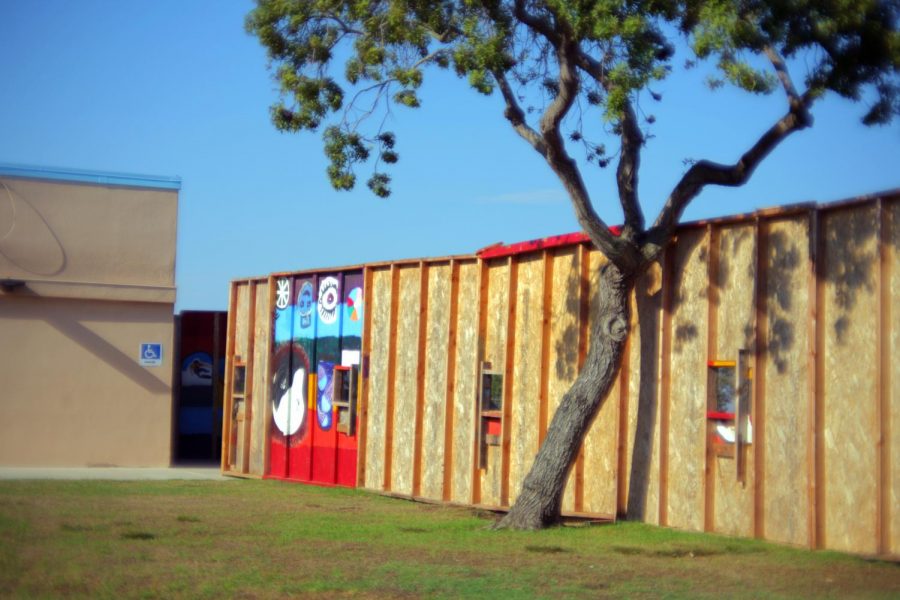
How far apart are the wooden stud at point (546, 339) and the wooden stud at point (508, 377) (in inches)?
29.0

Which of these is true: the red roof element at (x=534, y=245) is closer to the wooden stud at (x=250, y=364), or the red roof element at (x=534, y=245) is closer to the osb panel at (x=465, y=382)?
the osb panel at (x=465, y=382)

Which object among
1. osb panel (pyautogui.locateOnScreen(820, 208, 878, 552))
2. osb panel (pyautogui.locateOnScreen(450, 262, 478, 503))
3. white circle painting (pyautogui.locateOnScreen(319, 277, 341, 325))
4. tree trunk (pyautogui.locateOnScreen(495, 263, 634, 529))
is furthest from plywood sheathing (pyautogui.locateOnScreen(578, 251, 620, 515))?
white circle painting (pyautogui.locateOnScreen(319, 277, 341, 325))

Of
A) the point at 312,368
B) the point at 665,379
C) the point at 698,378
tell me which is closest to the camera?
the point at 698,378

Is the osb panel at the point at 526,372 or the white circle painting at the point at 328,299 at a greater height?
the white circle painting at the point at 328,299

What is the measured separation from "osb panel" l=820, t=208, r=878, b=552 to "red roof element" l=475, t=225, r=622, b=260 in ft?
9.73

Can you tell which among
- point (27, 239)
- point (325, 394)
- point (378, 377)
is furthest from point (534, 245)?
point (27, 239)

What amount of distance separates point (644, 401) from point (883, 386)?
137 inches

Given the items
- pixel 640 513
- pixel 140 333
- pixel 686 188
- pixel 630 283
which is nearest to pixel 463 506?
pixel 640 513

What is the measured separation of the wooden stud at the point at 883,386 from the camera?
10711 millimetres

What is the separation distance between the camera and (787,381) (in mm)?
11898

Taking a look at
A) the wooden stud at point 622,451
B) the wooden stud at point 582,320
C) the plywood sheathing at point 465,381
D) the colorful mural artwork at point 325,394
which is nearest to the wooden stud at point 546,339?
the wooden stud at point 582,320

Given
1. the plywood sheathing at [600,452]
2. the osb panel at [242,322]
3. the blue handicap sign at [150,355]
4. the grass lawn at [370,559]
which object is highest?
the osb panel at [242,322]

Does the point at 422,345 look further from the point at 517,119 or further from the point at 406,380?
the point at 517,119

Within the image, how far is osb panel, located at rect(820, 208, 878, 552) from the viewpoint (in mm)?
10953
